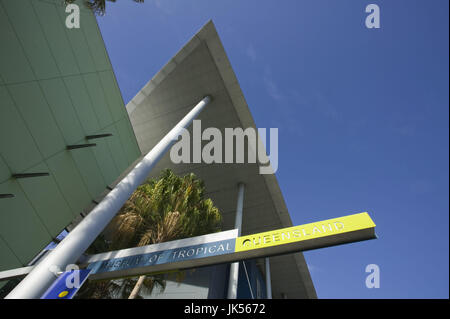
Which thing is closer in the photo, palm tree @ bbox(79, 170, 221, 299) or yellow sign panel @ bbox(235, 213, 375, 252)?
yellow sign panel @ bbox(235, 213, 375, 252)

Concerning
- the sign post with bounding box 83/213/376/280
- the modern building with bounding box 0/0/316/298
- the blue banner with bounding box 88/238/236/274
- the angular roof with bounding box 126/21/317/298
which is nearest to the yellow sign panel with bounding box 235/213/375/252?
the sign post with bounding box 83/213/376/280

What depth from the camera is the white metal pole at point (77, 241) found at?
3.81 metres

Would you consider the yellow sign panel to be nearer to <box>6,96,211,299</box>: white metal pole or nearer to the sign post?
the sign post

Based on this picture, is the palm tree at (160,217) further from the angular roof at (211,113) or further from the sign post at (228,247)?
the angular roof at (211,113)

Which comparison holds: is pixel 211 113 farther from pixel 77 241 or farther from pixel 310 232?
pixel 310 232

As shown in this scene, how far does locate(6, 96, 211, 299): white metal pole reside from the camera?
3.81 metres

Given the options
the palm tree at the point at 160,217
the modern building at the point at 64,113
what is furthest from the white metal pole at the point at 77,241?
the palm tree at the point at 160,217

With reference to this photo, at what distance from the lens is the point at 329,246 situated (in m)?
3.48

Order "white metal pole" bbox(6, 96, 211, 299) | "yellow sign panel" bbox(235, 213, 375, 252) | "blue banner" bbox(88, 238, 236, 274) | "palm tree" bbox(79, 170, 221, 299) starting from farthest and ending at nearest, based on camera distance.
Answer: "palm tree" bbox(79, 170, 221, 299) < "blue banner" bbox(88, 238, 236, 274) < "white metal pole" bbox(6, 96, 211, 299) < "yellow sign panel" bbox(235, 213, 375, 252)

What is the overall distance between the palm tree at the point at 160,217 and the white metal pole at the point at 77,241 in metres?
1.97

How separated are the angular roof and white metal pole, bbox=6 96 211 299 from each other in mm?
6885
